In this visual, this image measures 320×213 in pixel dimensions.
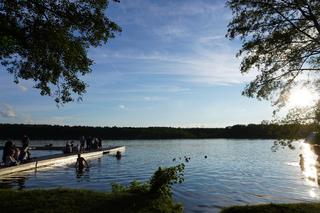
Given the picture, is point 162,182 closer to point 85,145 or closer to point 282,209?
point 282,209

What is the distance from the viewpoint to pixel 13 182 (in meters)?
34.5

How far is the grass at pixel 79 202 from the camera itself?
1516 centimetres

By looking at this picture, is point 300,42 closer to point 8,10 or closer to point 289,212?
point 289,212

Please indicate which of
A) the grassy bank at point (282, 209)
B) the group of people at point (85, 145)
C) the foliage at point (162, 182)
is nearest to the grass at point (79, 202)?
the foliage at point (162, 182)

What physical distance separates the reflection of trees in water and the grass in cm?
1600

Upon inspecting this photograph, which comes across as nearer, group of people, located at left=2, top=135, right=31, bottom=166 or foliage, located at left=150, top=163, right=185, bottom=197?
foliage, located at left=150, top=163, right=185, bottom=197

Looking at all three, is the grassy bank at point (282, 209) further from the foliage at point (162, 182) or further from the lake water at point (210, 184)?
the lake water at point (210, 184)

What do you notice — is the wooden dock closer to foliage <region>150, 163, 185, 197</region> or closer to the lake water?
the lake water

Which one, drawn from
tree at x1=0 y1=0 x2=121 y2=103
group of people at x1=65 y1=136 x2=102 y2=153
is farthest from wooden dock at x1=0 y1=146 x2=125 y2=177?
tree at x1=0 y1=0 x2=121 y2=103

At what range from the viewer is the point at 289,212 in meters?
16.3

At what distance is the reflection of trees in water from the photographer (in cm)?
3258

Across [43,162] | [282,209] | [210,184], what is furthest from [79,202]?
[43,162]

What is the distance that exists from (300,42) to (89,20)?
9.21 meters

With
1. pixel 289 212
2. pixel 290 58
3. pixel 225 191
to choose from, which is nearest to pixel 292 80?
pixel 290 58
